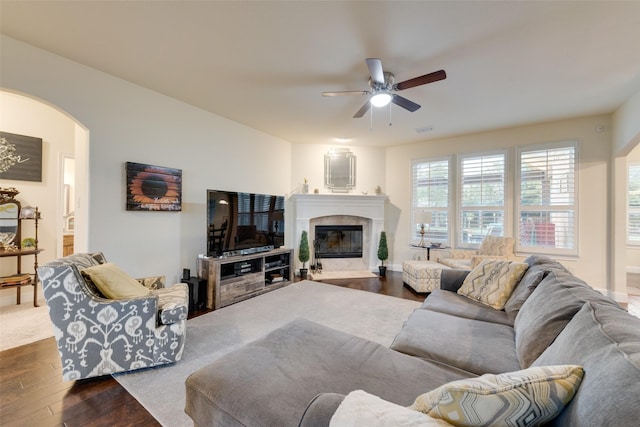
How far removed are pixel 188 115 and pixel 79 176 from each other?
4.93 feet

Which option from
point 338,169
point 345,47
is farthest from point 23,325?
point 338,169

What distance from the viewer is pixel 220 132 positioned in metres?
4.21

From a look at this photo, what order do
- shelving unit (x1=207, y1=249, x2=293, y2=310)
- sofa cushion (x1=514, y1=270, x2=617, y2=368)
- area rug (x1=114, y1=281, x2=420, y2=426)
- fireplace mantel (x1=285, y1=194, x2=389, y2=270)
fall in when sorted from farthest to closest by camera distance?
fireplace mantel (x1=285, y1=194, x2=389, y2=270) < shelving unit (x1=207, y1=249, x2=293, y2=310) < area rug (x1=114, y1=281, x2=420, y2=426) < sofa cushion (x1=514, y1=270, x2=617, y2=368)

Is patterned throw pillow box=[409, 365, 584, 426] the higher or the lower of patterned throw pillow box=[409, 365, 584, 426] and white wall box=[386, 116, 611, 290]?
the lower

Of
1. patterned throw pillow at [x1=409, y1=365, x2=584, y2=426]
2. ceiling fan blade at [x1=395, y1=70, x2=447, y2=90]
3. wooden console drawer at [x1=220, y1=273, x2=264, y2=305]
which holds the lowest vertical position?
wooden console drawer at [x1=220, y1=273, x2=264, y2=305]

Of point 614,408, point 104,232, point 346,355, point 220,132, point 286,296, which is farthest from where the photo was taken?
point 220,132

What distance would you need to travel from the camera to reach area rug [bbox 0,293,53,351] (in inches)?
99.1

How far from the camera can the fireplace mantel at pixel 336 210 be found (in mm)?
5555

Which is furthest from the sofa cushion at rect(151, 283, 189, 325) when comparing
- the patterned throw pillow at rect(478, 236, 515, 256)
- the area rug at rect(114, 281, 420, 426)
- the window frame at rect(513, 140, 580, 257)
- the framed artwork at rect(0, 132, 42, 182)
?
the window frame at rect(513, 140, 580, 257)

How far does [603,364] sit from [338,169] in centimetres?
529

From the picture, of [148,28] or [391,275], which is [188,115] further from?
[391,275]

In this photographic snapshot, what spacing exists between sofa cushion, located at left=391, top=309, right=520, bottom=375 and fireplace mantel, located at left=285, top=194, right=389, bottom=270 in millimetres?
3772

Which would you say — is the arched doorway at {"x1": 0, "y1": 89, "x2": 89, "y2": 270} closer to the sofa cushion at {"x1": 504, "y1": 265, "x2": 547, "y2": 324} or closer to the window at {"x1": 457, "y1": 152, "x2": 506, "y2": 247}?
the sofa cushion at {"x1": 504, "y1": 265, "x2": 547, "y2": 324}

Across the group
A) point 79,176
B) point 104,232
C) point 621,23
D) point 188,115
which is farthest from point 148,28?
point 621,23
